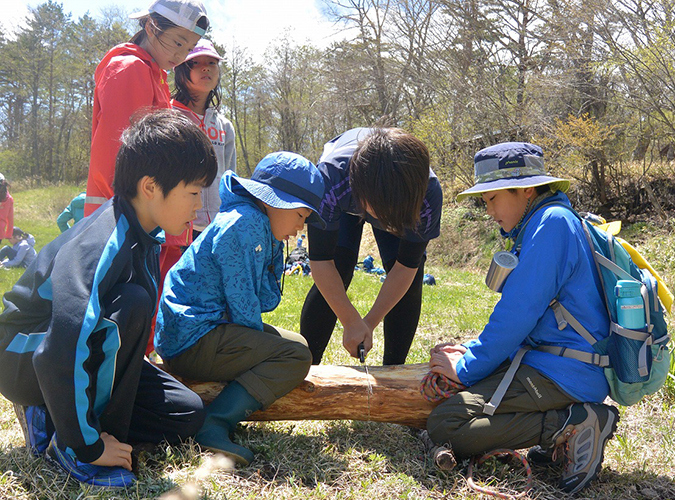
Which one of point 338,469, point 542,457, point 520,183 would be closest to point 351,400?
point 338,469

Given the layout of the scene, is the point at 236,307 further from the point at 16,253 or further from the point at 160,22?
the point at 16,253

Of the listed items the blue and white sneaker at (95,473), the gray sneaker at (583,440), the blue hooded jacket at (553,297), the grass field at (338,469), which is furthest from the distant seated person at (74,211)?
the gray sneaker at (583,440)

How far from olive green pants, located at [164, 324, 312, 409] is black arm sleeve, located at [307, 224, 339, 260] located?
0.57 meters

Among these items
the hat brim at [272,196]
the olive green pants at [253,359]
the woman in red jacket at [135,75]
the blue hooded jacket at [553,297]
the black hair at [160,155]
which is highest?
the woman in red jacket at [135,75]

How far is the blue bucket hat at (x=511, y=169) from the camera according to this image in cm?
247

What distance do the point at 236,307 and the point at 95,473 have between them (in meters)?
0.83

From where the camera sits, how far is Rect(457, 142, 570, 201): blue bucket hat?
2467 mm

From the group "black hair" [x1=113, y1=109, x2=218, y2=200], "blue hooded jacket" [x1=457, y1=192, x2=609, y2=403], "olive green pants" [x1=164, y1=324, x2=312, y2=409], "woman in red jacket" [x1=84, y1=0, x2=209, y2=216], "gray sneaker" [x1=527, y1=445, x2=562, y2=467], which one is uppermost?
"woman in red jacket" [x1=84, y1=0, x2=209, y2=216]

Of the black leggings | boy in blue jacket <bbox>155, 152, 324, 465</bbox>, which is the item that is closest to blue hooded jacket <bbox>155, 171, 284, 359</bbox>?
boy in blue jacket <bbox>155, 152, 324, 465</bbox>

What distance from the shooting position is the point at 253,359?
8.05ft

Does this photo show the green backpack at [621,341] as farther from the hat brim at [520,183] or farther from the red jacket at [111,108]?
the red jacket at [111,108]

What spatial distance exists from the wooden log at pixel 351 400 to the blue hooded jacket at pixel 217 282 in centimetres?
33

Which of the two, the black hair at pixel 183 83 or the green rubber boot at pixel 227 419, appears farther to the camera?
the black hair at pixel 183 83

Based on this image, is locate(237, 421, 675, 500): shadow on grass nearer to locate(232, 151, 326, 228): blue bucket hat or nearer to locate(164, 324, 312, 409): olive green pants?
locate(164, 324, 312, 409): olive green pants
